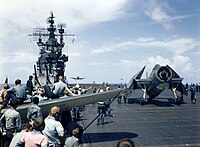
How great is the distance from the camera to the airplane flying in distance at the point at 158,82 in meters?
24.9

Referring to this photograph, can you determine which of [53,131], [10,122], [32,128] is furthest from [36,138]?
[10,122]

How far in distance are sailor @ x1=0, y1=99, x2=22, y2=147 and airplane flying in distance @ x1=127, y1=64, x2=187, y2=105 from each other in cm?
1957

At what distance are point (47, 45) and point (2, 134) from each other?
110 feet

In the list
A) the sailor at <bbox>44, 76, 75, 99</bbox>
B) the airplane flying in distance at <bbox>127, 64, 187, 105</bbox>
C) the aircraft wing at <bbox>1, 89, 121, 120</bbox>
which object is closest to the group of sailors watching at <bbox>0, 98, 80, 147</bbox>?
the aircraft wing at <bbox>1, 89, 121, 120</bbox>

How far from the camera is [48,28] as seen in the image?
138 feet

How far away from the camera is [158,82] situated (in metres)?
25.0

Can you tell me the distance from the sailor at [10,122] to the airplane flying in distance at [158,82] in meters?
19.6

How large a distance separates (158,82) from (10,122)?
784 inches

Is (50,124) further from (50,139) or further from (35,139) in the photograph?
(35,139)

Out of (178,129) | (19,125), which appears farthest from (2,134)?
(178,129)

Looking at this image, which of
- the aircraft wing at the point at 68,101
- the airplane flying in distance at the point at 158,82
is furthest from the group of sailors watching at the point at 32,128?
the airplane flying in distance at the point at 158,82

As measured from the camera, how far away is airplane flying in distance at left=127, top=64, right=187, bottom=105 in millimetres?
24859

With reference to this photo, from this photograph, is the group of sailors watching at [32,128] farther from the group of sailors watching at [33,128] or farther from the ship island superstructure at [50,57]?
the ship island superstructure at [50,57]

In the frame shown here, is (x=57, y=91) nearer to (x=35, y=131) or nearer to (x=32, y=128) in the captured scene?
(x=32, y=128)
